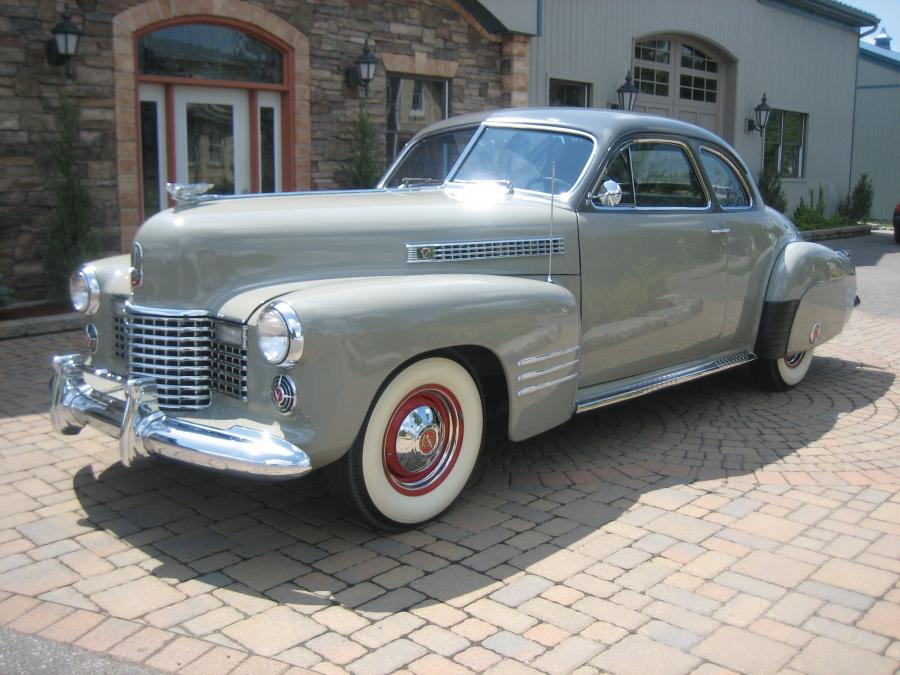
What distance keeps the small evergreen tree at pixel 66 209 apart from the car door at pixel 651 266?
5.54m

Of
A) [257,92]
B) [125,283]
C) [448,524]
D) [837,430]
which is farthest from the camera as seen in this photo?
[257,92]

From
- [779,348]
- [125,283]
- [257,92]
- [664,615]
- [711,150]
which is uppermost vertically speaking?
[257,92]

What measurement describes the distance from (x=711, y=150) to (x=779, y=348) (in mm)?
1354

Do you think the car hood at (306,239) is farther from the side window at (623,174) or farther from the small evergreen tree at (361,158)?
the small evergreen tree at (361,158)

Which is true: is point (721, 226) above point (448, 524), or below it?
above

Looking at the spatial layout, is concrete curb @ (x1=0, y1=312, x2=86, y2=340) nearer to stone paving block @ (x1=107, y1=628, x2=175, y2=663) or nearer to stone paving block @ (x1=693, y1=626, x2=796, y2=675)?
stone paving block @ (x1=107, y1=628, x2=175, y2=663)

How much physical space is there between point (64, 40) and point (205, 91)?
5.66ft

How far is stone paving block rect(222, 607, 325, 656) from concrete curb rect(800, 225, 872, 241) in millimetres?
16192

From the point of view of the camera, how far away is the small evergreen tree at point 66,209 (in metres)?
8.16

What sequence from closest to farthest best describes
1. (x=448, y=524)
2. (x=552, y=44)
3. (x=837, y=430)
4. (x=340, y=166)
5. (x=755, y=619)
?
(x=755, y=619), (x=448, y=524), (x=837, y=430), (x=340, y=166), (x=552, y=44)

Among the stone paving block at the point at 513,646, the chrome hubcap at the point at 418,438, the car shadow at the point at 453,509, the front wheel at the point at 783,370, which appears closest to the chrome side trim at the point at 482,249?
the chrome hubcap at the point at 418,438

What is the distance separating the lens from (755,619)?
3.11 metres

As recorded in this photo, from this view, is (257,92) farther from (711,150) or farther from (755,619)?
(755,619)

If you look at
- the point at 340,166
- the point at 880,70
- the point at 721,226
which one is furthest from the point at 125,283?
the point at 880,70
